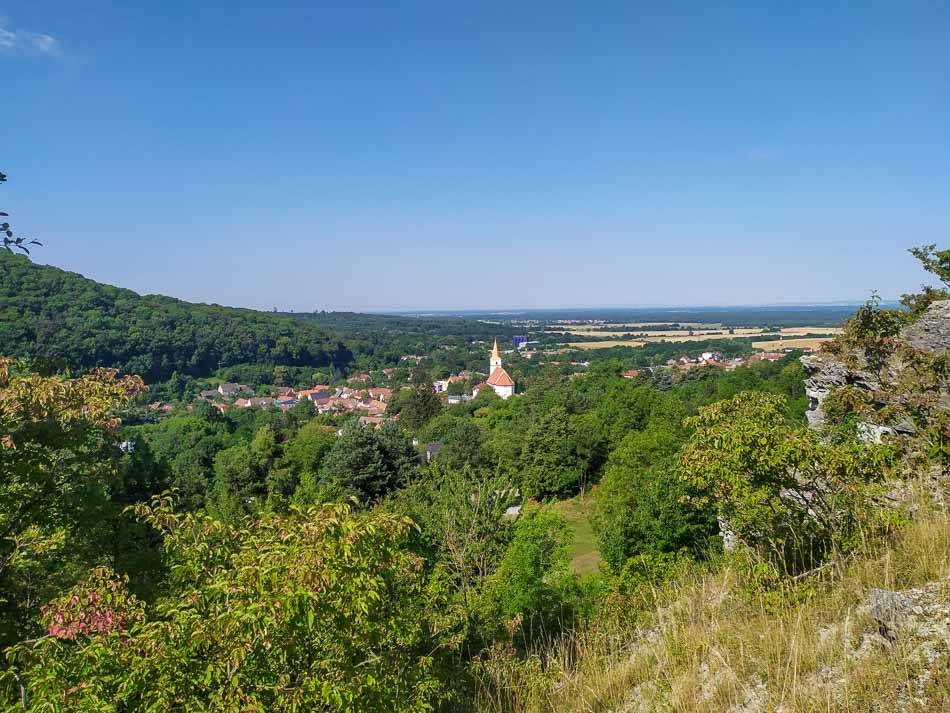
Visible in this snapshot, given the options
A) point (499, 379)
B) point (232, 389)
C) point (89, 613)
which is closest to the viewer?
point (89, 613)

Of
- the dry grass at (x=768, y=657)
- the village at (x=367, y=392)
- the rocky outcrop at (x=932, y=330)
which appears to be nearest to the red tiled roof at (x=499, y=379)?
the village at (x=367, y=392)

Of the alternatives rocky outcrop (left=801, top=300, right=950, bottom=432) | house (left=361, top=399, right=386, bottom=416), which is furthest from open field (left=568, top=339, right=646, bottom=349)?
rocky outcrop (left=801, top=300, right=950, bottom=432)

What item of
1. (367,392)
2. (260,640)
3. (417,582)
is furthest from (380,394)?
(260,640)

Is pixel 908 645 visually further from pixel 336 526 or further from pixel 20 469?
pixel 20 469

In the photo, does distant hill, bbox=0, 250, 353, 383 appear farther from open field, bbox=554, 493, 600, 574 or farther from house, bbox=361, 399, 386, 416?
open field, bbox=554, 493, 600, 574

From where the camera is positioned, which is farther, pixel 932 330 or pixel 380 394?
pixel 380 394

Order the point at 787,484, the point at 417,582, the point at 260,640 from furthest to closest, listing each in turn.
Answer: the point at 787,484 → the point at 417,582 → the point at 260,640

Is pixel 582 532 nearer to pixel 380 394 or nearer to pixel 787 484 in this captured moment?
pixel 787 484
